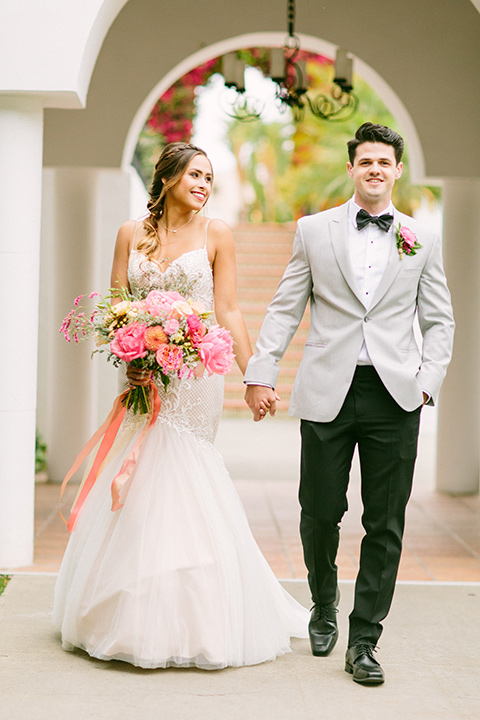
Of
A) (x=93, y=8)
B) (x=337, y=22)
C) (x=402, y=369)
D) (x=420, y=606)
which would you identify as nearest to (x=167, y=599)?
(x=402, y=369)

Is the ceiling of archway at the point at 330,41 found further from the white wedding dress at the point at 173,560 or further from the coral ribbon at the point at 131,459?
the coral ribbon at the point at 131,459

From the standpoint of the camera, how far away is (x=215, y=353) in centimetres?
397

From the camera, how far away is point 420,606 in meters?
5.13

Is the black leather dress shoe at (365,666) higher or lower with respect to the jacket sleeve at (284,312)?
lower

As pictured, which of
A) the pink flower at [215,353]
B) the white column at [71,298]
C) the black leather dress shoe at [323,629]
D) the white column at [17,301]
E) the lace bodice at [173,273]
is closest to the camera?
the pink flower at [215,353]

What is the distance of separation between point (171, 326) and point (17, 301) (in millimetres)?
1936

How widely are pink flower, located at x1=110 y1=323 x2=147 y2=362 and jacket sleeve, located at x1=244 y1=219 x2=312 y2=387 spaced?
1.45 feet

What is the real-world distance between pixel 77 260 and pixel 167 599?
214 inches

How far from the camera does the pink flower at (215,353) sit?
13.0ft

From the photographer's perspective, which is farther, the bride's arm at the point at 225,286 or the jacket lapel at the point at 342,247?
the bride's arm at the point at 225,286

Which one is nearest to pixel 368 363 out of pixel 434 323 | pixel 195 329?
pixel 434 323

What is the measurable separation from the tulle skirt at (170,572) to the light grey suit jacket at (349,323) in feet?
1.69

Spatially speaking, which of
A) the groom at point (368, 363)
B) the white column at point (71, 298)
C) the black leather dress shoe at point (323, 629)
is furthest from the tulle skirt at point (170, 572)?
the white column at point (71, 298)

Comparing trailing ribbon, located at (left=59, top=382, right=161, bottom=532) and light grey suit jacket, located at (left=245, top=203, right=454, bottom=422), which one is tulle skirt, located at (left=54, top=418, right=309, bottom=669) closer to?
trailing ribbon, located at (left=59, top=382, right=161, bottom=532)
